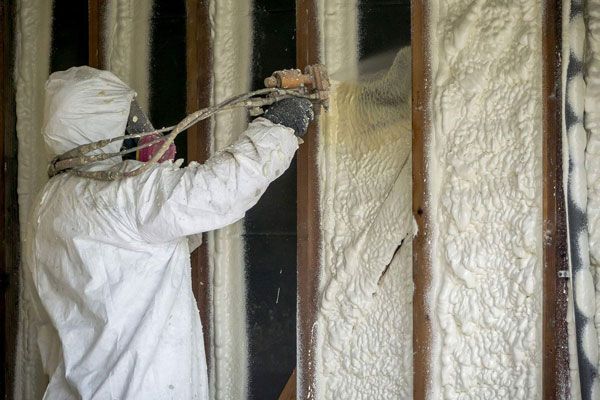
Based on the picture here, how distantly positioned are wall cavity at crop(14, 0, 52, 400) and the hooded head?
70cm

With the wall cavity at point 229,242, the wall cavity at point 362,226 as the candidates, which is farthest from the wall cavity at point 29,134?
the wall cavity at point 362,226

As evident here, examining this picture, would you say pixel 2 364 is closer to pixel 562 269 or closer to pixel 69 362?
pixel 69 362

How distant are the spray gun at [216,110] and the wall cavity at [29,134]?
0.69 metres

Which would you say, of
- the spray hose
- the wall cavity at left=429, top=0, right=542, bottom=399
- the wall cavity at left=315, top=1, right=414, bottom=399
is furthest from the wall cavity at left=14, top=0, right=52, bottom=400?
the wall cavity at left=429, top=0, right=542, bottom=399

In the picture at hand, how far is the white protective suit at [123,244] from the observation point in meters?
1.93

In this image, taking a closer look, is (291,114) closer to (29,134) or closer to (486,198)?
(486,198)

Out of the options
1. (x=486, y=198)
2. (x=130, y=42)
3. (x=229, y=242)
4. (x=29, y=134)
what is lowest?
(x=229, y=242)

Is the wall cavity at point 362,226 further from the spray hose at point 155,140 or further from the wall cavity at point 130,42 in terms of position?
the wall cavity at point 130,42

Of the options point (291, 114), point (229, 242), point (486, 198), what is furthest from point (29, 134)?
point (486, 198)

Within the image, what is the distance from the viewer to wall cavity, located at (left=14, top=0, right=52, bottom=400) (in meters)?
2.79

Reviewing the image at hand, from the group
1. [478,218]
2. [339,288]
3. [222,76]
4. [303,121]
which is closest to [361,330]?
[339,288]

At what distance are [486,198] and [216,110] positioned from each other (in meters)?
0.70

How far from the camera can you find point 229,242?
8.63ft

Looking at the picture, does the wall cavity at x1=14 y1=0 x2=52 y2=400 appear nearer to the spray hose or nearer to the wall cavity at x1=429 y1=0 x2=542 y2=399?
the spray hose
